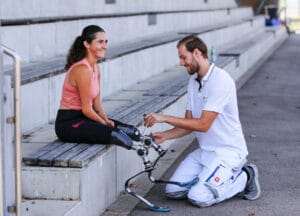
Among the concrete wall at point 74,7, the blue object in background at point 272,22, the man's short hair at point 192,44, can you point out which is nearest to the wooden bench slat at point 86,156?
the man's short hair at point 192,44

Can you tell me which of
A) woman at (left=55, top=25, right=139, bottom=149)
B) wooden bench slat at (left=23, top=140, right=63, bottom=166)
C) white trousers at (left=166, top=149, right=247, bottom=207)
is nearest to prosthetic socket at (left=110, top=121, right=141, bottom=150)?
woman at (left=55, top=25, right=139, bottom=149)

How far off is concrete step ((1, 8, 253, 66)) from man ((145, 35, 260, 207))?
2.75 m

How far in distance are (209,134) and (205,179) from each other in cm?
40

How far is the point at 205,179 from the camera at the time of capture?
6.31 m

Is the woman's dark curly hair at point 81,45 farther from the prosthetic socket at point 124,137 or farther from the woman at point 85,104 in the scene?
the prosthetic socket at point 124,137

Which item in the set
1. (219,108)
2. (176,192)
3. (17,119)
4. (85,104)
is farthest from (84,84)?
(17,119)

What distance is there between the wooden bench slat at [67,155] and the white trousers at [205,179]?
0.88m

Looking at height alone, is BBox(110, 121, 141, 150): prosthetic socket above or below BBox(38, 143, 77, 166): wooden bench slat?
above

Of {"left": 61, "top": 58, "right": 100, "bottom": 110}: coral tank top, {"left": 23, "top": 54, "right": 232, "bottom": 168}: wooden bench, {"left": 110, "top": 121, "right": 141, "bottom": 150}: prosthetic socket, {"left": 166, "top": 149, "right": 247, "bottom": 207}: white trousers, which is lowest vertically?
{"left": 166, "top": 149, "right": 247, "bottom": 207}: white trousers

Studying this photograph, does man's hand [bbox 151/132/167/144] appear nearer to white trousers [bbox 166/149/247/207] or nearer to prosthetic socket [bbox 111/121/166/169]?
prosthetic socket [bbox 111/121/166/169]

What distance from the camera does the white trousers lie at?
20.5ft

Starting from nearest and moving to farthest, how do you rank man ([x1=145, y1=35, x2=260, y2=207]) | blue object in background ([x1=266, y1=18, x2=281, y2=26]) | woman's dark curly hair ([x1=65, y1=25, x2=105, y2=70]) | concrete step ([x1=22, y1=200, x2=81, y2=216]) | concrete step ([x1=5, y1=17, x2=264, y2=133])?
concrete step ([x1=22, y1=200, x2=81, y2=216])
man ([x1=145, y1=35, x2=260, y2=207])
woman's dark curly hair ([x1=65, y1=25, x2=105, y2=70])
concrete step ([x1=5, y1=17, x2=264, y2=133])
blue object in background ([x1=266, y1=18, x2=281, y2=26])

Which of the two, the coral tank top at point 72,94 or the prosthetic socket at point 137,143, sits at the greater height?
the coral tank top at point 72,94

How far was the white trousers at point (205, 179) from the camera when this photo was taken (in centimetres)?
626
